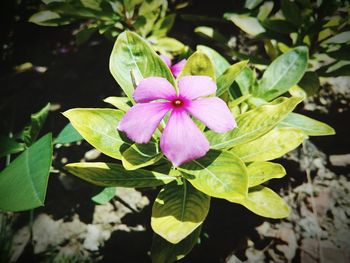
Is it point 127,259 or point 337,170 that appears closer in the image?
point 127,259

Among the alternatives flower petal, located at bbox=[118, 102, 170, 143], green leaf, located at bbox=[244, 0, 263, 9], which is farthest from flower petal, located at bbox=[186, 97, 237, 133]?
green leaf, located at bbox=[244, 0, 263, 9]

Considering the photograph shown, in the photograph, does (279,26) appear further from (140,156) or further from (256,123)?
(140,156)

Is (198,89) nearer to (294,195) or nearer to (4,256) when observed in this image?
(294,195)

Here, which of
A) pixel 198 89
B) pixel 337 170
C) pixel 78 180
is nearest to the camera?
pixel 198 89

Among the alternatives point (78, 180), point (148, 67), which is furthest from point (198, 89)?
point (78, 180)

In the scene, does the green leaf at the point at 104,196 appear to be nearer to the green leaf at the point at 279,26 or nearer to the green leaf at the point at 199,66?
the green leaf at the point at 199,66

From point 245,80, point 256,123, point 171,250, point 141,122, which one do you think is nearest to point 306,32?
point 245,80

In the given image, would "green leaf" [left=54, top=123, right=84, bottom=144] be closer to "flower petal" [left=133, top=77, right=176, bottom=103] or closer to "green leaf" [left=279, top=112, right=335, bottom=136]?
"flower petal" [left=133, top=77, right=176, bottom=103]
